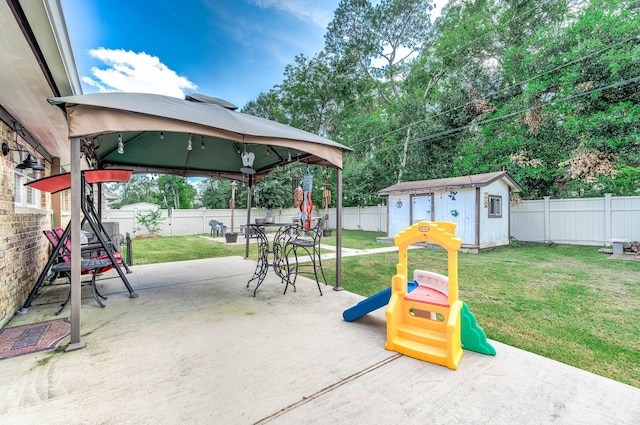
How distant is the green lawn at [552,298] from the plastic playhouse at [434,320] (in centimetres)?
57

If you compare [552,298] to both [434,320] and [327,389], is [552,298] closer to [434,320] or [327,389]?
[434,320]

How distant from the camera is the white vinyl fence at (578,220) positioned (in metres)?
8.05

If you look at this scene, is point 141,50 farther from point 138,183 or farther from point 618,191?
point 138,183

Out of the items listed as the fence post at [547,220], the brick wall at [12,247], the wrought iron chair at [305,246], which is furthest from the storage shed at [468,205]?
the brick wall at [12,247]

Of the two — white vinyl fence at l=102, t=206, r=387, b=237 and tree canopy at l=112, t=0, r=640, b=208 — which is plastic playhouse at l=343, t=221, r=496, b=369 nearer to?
tree canopy at l=112, t=0, r=640, b=208

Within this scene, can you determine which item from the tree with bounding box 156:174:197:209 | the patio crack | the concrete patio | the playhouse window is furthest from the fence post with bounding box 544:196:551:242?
the tree with bounding box 156:174:197:209

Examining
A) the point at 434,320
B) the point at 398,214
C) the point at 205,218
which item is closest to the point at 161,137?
the point at 434,320

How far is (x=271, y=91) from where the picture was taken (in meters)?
19.5

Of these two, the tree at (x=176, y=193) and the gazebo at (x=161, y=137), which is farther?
the tree at (x=176, y=193)

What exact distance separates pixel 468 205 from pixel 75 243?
9.34m

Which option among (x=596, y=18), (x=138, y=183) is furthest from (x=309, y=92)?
(x=138, y=183)

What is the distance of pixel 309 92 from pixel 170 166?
14.3m

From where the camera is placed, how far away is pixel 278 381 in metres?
1.88

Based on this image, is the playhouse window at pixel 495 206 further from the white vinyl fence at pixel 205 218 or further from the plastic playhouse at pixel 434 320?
the plastic playhouse at pixel 434 320
